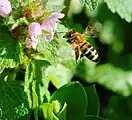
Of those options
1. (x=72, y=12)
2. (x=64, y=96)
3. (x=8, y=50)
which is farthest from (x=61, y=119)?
(x=72, y=12)

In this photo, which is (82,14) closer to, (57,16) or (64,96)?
(64,96)

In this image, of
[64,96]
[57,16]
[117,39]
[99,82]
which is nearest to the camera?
[57,16]

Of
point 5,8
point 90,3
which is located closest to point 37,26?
point 5,8

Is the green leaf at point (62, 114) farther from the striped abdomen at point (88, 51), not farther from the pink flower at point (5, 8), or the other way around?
the pink flower at point (5, 8)

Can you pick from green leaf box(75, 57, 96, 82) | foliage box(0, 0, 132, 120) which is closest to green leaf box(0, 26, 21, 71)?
foliage box(0, 0, 132, 120)

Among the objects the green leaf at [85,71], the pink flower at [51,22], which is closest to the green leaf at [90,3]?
the pink flower at [51,22]
